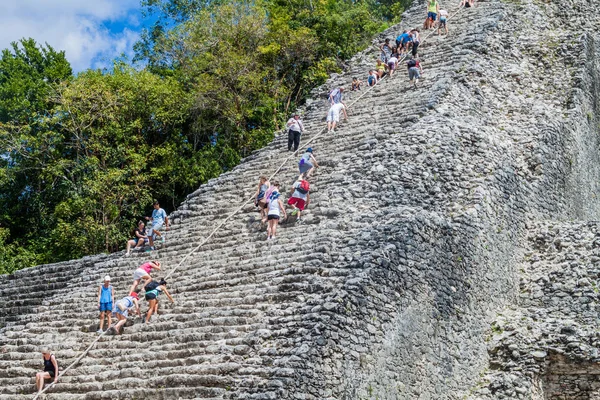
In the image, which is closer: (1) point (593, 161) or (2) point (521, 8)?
(1) point (593, 161)

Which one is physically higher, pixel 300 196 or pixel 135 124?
pixel 135 124

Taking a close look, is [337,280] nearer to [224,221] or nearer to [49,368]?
[224,221]

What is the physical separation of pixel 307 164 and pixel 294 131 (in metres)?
2.09

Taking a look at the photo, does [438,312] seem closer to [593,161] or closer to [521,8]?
[593,161]

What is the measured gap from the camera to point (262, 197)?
51.0 ft

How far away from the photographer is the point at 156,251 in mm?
15961

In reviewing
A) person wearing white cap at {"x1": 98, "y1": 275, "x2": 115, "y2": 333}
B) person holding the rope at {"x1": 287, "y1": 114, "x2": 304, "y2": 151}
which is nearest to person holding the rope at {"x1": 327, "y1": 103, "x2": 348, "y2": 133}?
person holding the rope at {"x1": 287, "y1": 114, "x2": 304, "y2": 151}

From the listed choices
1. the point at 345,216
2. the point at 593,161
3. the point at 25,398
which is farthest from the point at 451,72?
the point at 25,398

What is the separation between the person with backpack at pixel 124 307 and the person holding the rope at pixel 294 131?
5937 mm

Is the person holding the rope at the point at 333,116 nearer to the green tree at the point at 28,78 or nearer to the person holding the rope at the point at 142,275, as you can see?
the person holding the rope at the point at 142,275

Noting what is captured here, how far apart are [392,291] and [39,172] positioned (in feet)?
47.6

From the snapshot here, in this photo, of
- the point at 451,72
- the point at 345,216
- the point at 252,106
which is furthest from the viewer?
the point at 252,106

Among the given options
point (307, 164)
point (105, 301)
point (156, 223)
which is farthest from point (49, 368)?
point (307, 164)

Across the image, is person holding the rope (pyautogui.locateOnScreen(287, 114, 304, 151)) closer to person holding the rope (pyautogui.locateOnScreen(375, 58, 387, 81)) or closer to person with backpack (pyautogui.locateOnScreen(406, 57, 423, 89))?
→ person with backpack (pyautogui.locateOnScreen(406, 57, 423, 89))
